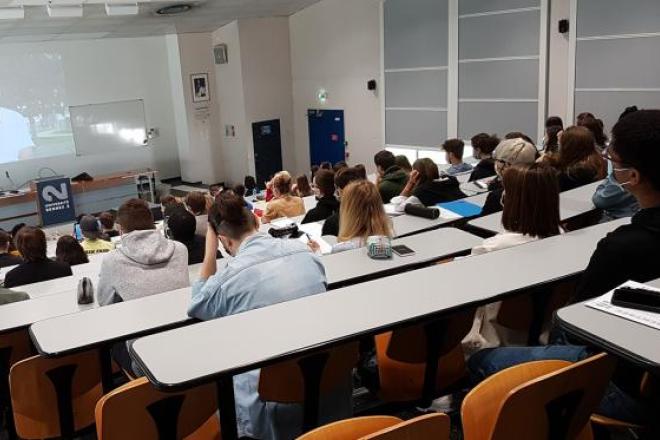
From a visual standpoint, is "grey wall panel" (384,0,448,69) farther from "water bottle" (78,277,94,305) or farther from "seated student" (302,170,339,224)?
"water bottle" (78,277,94,305)

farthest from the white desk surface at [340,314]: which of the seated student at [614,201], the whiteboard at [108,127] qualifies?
the whiteboard at [108,127]

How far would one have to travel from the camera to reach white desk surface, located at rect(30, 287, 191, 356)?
2115 mm

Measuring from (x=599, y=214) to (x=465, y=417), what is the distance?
7.55ft

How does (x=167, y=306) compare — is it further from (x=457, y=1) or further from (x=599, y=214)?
(x=457, y=1)

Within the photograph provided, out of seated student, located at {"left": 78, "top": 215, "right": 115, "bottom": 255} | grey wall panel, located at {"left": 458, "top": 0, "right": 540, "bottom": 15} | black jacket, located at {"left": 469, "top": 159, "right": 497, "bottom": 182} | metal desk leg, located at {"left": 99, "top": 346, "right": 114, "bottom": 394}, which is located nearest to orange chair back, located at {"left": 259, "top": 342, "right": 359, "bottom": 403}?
metal desk leg, located at {"left": 99, "top": 346, "right": 114, "bottom": 394}

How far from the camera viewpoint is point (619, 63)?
7.78m

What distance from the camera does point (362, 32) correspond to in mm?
10766

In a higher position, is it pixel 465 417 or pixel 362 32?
pixel 362 32

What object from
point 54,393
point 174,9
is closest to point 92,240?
point 54,393

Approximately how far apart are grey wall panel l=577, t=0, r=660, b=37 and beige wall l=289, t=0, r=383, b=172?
11.4 ft

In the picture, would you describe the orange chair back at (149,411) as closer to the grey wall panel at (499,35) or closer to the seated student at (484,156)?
the seated student at (484,156)

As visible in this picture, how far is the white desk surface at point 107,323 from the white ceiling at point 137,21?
7042 millimetres

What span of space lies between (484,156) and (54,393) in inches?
175

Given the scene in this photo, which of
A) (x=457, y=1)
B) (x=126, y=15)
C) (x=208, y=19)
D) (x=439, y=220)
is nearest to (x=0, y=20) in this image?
(x=126, y=15)
